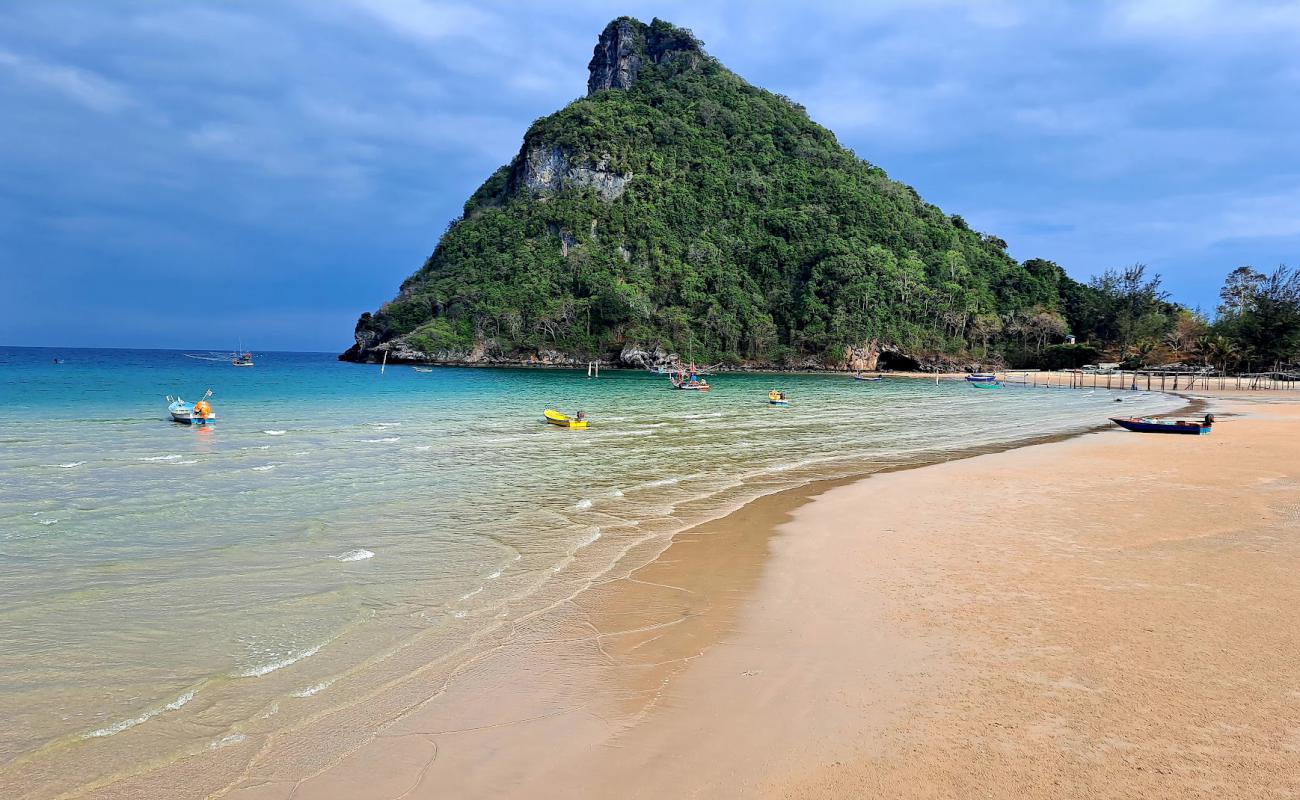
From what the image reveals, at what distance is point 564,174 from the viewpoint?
132000 millimetres

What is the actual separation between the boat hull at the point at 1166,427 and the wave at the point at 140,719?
33803 millimetres

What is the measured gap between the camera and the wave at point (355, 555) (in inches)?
417

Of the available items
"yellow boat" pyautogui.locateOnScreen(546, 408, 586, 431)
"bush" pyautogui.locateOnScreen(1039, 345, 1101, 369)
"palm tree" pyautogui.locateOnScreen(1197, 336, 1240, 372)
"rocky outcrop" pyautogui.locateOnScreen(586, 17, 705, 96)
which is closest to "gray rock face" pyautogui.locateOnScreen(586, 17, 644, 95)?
"rocky outcrop" pyautogui.locateOnScreen(586, 17, 705, 96)

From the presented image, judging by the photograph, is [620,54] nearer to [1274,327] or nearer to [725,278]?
[725,278]

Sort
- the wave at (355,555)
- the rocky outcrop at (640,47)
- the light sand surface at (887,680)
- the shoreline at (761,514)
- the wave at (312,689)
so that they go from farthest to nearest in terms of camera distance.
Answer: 1. the rocky outcrop at (640,47)
2. the wave at (355,555)
3. the shoreline at (761,514)
4. the wave at (312,689)
5. the light sand surface at (887,680)

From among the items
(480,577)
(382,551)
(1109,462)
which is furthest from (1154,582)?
(1109,462)

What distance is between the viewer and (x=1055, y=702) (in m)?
5.75

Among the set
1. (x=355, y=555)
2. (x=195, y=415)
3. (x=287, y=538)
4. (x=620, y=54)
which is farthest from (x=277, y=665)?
(x=620, y=54)

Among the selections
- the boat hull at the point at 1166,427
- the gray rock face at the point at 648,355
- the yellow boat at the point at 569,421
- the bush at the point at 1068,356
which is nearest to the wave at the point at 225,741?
the yellow boat at the point at 569,421

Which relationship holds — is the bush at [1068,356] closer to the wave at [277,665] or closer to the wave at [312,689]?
the wave at [277,665]

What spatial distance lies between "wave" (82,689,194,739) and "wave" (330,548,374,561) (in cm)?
448

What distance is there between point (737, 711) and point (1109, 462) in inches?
781

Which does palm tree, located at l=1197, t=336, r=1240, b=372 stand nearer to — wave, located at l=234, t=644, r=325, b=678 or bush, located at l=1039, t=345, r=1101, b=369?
bush, located at l=1039, t=345, r=1101, b=369

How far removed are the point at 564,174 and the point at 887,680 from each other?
136 metres
